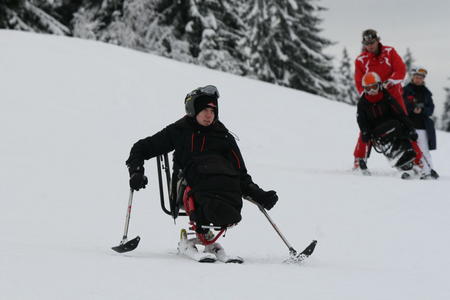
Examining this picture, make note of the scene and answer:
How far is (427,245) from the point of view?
556 cm

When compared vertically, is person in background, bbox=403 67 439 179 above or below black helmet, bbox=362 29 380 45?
below

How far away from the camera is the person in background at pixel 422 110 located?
1001cm

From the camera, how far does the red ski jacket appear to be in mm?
9203

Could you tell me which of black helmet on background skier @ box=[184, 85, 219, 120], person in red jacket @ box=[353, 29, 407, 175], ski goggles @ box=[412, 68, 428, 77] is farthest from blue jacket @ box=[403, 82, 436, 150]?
black helmet on background skier @ box=[184, 85, 219, 120]

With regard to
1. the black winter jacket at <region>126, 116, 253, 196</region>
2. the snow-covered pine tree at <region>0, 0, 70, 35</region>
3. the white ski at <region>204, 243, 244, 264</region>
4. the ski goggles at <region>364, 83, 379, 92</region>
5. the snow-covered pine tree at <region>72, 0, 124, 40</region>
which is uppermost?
the snow-covered pine tree at <region>72, 0, 124, 40</region>

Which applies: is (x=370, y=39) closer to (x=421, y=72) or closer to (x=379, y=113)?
(x=379, y=113)

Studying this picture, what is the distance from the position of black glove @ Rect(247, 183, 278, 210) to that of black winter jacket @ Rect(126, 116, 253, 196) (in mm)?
51

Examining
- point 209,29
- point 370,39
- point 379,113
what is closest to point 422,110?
point 379,113

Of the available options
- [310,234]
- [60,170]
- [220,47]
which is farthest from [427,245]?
[220,47]

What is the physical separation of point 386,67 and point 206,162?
226 inches

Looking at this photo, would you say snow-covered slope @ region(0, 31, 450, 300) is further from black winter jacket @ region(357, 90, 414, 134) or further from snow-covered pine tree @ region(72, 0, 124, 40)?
snow-covered pine tree @ region(72, 0, 124, 40)

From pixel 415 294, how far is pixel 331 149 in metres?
9.33

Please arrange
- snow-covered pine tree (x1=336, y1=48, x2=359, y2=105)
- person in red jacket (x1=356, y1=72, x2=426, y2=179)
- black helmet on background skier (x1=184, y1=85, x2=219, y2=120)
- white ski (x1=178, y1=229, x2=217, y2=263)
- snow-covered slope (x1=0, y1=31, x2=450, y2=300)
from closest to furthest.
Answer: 1. snow-covered slope (x1=0, y1=31, x2=450, y2=300)
2. white ski (x1=178, y1=229, x2=217, y2=263)
3. black helmet on background skier (x1=184, y1=85, x2=219, y2=120)
4. person in red jacket (x1=356, y1=72, x2=426, y2=179)
5. snow-covered pine tree (x1=336, y1=48, x2=359, y2=105)

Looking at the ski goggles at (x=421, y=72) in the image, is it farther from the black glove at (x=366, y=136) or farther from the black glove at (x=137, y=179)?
the black glove at (x=137, y=179)
